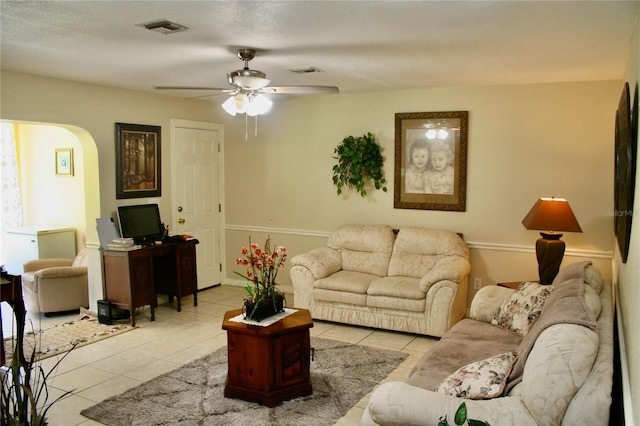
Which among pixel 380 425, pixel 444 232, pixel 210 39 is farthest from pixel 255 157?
pixel 380 425

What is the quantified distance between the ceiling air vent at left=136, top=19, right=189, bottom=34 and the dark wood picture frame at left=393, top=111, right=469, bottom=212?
3051 millimetres

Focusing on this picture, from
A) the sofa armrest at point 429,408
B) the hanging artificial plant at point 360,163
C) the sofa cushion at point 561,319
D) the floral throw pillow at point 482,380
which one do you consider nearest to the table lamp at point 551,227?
the hanging artificial plant at point 360,163

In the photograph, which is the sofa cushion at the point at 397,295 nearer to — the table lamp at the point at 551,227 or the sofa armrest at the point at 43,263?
the table lamp at the point at 551,227

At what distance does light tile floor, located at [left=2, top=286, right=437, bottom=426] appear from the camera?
3487 mm

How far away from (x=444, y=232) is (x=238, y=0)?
338cm

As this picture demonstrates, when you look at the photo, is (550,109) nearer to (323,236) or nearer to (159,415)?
(323,236)

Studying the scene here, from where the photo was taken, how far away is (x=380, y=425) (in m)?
2.19

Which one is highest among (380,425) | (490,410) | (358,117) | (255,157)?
(358,117)

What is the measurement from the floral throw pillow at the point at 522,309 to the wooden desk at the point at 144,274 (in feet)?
10.9

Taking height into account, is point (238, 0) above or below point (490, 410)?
above

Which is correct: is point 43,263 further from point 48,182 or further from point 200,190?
point 200,190

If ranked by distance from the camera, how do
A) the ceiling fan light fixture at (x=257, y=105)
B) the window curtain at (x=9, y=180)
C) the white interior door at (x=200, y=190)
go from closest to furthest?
the ceiling fan light fixture at (x=257, y=105), the white interior door at (x=200, y=190), the window curtain at (x=9, y=180)

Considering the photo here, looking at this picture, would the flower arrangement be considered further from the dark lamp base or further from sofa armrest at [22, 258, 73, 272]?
sofa armrest at [22, 258, 73, 272]

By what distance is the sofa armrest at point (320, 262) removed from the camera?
16.8 feet
